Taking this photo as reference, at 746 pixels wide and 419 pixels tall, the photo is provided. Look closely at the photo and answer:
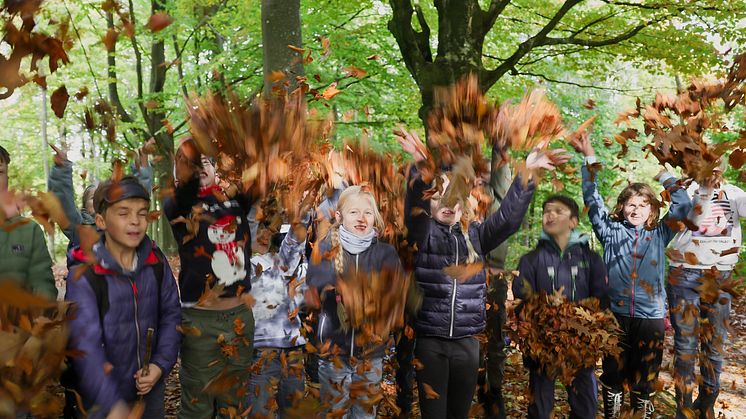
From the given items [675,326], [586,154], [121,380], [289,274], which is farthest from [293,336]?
[675,326]

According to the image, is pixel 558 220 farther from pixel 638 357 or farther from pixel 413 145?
pixel 413 145

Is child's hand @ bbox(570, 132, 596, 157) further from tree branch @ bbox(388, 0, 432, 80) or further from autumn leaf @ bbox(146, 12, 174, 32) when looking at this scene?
tree branch @ bbox(388, 0, 432, 80)

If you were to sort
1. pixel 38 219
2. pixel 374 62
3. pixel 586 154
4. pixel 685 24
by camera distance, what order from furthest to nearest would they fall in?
1. pixel 374 62
2. pixel 685 24
3. pixel 586 154
4. pixel 38 219

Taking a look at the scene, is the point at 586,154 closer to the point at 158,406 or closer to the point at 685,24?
the point at 158,406

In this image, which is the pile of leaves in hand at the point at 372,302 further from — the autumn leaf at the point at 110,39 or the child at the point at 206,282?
the autumn leaf at the point at 110,39

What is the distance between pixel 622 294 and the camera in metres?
4.37

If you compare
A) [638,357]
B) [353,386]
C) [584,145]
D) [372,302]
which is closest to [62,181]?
[372,302]

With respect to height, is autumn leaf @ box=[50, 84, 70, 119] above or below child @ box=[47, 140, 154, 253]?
above

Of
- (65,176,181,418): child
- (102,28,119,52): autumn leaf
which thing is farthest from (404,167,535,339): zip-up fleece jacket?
(102,28,119,52): autumn leaf

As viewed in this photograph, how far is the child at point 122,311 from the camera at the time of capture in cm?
273

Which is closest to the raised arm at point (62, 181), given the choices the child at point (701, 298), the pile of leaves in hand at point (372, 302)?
the pile of leaves in hand at point (372, 302)

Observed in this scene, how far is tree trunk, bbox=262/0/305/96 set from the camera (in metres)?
5.27

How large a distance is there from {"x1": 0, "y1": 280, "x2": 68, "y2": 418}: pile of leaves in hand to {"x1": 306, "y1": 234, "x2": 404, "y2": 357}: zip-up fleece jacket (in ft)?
5.41

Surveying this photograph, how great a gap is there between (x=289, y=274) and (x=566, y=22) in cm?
690
